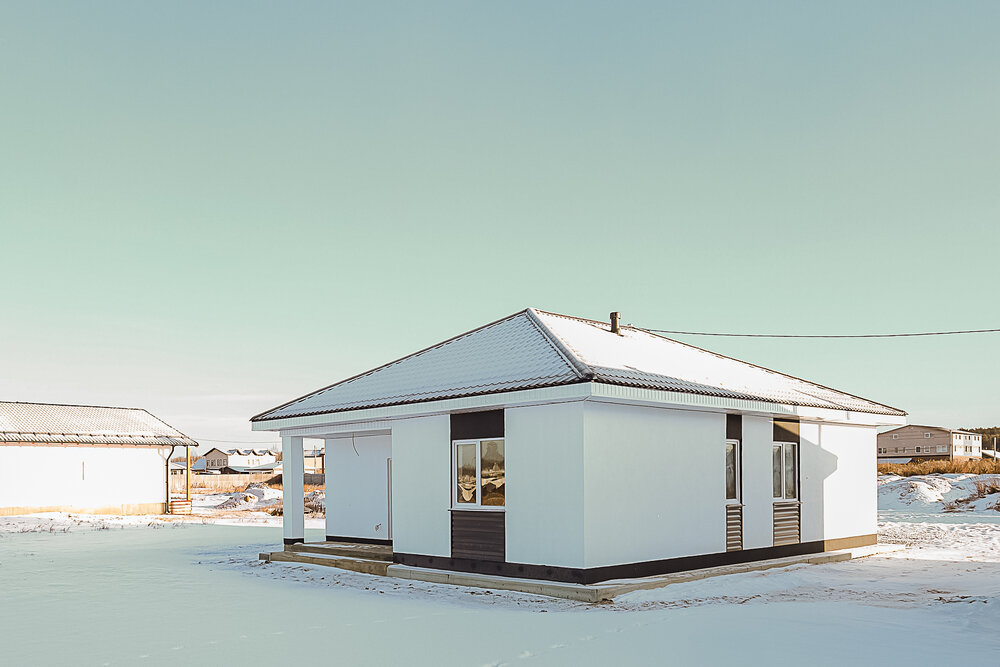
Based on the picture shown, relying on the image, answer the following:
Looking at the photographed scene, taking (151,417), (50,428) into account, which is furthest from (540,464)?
(151,417)

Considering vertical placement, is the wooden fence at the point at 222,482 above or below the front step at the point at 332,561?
below

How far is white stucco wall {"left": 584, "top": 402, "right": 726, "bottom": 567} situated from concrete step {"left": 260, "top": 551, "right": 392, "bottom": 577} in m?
4.59

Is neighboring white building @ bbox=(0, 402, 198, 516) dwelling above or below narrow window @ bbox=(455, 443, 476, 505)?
below

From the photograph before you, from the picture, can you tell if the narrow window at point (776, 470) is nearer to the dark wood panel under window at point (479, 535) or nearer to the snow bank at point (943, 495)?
the dark wood panel under window at point (479, 535)

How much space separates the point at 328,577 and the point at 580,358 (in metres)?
5.95

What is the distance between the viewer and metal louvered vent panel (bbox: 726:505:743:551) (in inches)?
616

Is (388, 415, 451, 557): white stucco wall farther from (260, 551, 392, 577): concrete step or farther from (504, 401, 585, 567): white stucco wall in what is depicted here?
(504, 401, 585, 567): white stucco wall

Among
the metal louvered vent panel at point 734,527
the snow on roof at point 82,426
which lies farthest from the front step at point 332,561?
the snow on roof at point 82,426

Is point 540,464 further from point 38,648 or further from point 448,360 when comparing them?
point 38,648

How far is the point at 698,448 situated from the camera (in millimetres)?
15227

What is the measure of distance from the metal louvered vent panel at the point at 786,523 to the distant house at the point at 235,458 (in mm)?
110435

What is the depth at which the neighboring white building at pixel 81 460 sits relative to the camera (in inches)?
1337

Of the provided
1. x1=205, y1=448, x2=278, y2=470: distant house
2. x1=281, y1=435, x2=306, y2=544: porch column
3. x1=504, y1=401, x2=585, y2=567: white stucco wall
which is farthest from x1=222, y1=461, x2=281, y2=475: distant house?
x1=504, y1=401, x2=585, y2=567: white stucco wall

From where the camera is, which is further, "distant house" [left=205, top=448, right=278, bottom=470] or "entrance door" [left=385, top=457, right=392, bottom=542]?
"distant house" [left=205, top=448, right=278, bottom=470]
